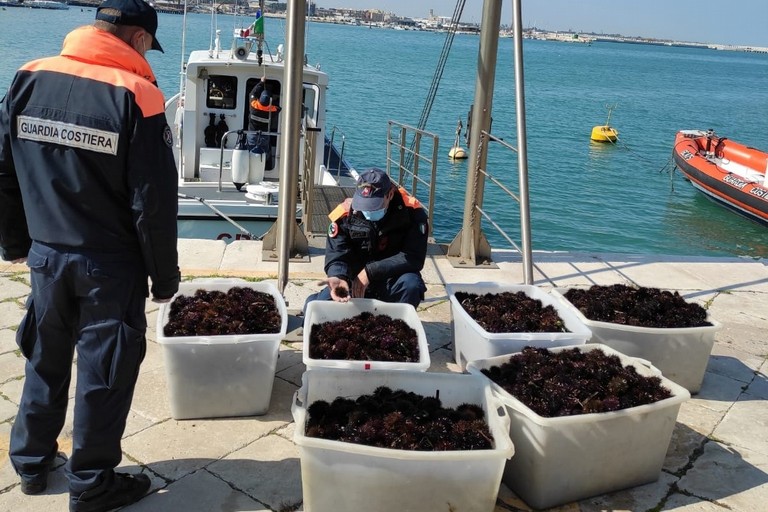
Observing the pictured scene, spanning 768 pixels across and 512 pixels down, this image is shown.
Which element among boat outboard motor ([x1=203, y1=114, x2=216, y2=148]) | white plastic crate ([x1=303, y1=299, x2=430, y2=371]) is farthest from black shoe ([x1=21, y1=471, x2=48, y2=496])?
boat outboard motor ([x1=203, y1=114, x2=216, y2=148])

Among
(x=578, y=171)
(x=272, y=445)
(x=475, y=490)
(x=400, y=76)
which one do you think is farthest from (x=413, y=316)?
(x=400, y=76)

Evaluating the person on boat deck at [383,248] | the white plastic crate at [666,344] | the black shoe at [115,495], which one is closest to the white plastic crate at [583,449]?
the white plastic crate at [666,344]

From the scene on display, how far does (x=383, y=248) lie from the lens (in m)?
4.14

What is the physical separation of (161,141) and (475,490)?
1.64 metres

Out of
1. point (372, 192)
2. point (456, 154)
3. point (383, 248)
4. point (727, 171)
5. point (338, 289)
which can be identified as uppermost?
point (372, 192)

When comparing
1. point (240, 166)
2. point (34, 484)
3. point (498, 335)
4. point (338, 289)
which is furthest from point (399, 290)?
point (240, 166)

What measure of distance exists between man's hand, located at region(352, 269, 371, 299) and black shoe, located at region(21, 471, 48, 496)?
1854 mm

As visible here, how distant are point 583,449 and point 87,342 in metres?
1.90

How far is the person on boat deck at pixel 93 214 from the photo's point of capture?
7.72ft

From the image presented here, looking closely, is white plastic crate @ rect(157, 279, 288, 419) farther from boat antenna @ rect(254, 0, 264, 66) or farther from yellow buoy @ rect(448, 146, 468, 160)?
yellow buoy @ rect(448, 146, 468, 160)

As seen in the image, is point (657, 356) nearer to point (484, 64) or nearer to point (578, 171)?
point (484, 64)

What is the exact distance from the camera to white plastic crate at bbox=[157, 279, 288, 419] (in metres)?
3.20

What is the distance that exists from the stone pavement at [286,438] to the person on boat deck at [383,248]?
1.59ft

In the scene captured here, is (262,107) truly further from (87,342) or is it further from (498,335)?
(87,342)
